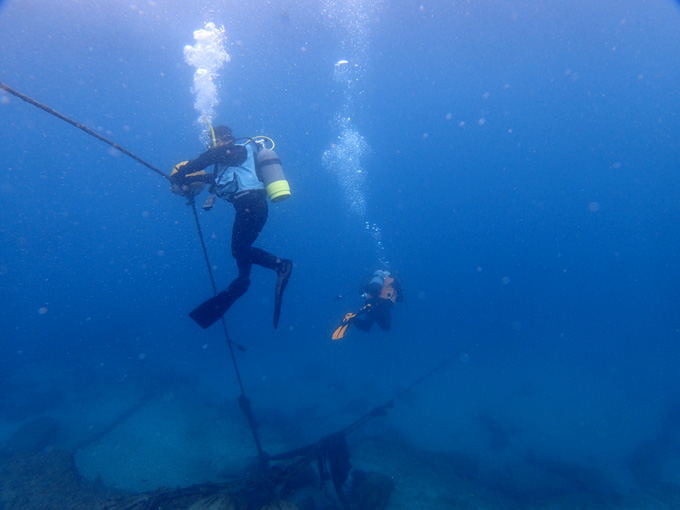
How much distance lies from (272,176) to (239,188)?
1.56 feet

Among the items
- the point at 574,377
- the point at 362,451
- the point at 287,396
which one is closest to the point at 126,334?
the point at 287,396

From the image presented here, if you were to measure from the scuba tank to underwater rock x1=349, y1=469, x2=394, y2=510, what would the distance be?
6.89 m

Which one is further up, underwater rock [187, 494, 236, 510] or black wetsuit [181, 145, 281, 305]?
black wetsuit [181, 145, 281, 305]

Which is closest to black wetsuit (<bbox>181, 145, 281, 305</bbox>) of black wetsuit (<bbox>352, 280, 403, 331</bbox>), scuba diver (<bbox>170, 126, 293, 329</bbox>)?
scuba diver (<bbox>170, 126, 293, 329</bbox>)

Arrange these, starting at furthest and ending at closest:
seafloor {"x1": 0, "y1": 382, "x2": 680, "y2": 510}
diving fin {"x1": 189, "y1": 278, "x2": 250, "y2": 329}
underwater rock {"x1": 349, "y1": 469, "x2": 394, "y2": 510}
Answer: underwater rock {"x1": 349, "y1": 469, "x2": 394, "y2": 510}, seafloor {"x1": 0, "y1": 382, "x2": 680, "y2": 510}, diving fin {"x1": 189, "y1": 278, "x2": 250, "y2": 329}

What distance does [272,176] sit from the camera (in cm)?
453

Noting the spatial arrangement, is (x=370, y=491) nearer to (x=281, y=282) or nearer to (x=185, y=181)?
(x=281, y=282)

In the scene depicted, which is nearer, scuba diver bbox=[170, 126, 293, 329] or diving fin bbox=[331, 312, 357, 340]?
scuba diver bbox=[170, 126, 293, 329]

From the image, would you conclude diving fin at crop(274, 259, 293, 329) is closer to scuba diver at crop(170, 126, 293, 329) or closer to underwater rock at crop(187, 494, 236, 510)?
scuba diver at crop(170, 126, 293, 329)

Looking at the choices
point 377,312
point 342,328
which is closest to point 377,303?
point 377,312

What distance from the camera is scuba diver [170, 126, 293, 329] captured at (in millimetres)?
4449

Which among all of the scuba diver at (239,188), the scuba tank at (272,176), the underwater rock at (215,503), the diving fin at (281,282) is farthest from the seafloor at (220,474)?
the scuba tank at (272,176)

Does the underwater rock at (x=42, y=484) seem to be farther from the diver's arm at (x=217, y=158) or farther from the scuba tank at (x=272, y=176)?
the scuba tank at (x=272, y=176)

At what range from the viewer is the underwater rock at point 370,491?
24.1ft
